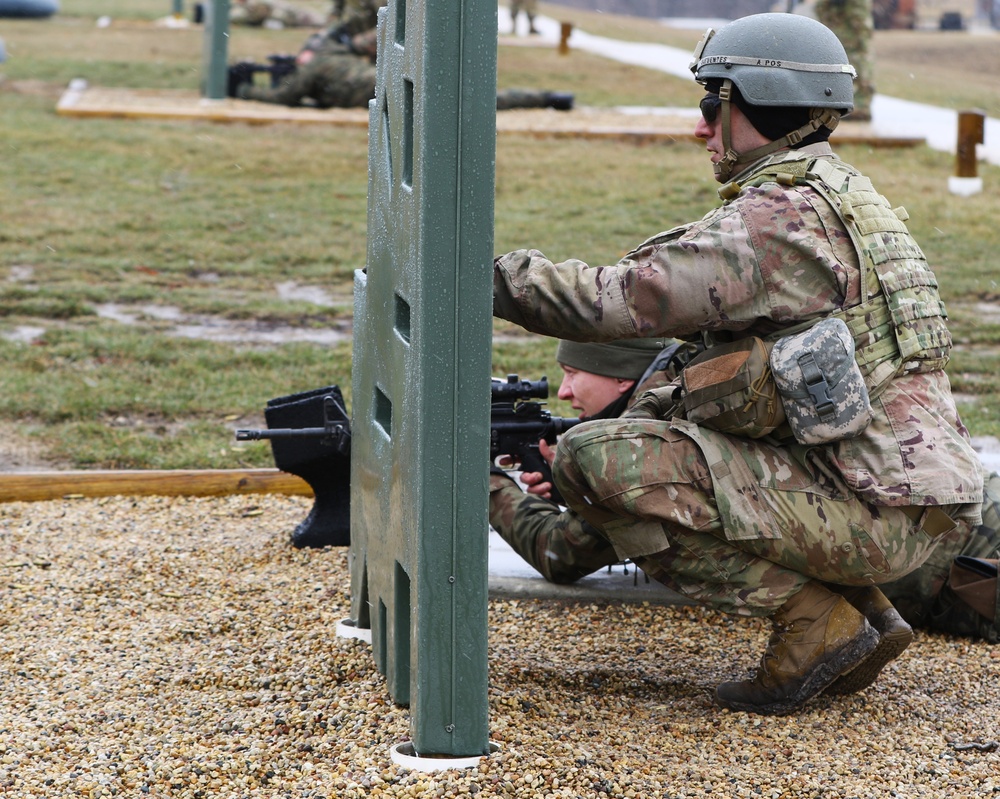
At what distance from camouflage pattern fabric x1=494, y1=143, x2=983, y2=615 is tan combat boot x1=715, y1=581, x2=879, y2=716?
0.17 feet

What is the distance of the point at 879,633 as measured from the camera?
3219mm

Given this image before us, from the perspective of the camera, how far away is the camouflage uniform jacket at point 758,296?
289 cm

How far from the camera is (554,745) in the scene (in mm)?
2795

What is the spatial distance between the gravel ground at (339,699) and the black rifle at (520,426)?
0.45 metres

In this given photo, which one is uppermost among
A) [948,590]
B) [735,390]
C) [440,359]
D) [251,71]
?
[251,71]

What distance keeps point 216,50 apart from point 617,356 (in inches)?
458

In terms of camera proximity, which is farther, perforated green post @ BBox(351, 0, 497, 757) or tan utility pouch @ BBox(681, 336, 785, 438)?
tan utility pouch @ BBox(681, 336, 785, 438)

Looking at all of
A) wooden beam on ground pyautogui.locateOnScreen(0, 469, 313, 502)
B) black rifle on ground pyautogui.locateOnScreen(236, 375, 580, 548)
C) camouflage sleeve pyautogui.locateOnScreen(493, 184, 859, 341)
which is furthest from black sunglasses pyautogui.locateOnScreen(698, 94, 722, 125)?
wooden beam on ground pyautogui.locateOnScreen(0, 469, 313, 502)

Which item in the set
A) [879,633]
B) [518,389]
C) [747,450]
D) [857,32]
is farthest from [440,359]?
[857,32]

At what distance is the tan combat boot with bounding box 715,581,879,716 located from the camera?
3.10 m

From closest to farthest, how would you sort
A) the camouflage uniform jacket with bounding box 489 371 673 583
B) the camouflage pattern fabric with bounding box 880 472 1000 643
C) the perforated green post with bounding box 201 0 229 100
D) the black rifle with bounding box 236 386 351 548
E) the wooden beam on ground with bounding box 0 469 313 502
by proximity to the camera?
the camouflage pattern fabric with bounding box 880 472 1000 643
the camouflage uniform jacket with bounding box 489 371 673 583
the black rifle with bounding box 236 386 351 548
the wooden beam on ground with bounding box 0 469 313 502
the perforated green post with bounding box 201 0 229 100

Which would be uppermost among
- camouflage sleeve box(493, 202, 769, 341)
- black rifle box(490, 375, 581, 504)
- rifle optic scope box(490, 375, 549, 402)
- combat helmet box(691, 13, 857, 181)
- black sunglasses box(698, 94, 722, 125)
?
combat helmet box(691, 13, 857, 181)

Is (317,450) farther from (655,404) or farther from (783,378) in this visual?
(783,378)

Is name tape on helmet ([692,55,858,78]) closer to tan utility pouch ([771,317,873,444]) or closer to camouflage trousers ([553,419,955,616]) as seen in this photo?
tan utility pouch ([771,317,873,444])
